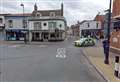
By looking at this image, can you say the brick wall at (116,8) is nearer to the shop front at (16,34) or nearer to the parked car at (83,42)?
the parked car at (83,42)

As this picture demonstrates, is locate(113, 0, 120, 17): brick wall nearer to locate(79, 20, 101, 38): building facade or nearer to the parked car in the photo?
the parked car

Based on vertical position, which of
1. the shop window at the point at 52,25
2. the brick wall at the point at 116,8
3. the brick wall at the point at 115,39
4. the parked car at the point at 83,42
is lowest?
the parked car at the point at 83,42

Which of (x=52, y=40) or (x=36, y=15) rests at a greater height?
(x=36, y=15)

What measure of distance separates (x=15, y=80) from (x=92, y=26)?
7563cm

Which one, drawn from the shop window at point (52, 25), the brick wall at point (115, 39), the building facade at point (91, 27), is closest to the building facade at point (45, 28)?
the shop window at point (52, 25)

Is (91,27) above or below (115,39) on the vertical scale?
above

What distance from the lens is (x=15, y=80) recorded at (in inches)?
376

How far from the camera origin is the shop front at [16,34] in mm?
57441

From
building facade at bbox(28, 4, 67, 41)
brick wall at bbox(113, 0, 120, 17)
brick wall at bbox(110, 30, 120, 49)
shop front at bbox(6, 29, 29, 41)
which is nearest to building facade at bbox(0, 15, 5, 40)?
shop front at bbox(6, 29, 29, 41)

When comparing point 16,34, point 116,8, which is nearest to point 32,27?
point 16,34

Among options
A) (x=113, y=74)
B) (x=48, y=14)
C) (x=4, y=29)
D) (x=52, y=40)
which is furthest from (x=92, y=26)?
(x=113, y=74)

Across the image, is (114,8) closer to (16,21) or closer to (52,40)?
(52,40)

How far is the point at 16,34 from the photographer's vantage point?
57.9 meters

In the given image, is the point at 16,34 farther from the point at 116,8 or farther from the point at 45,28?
the point at 116,8
